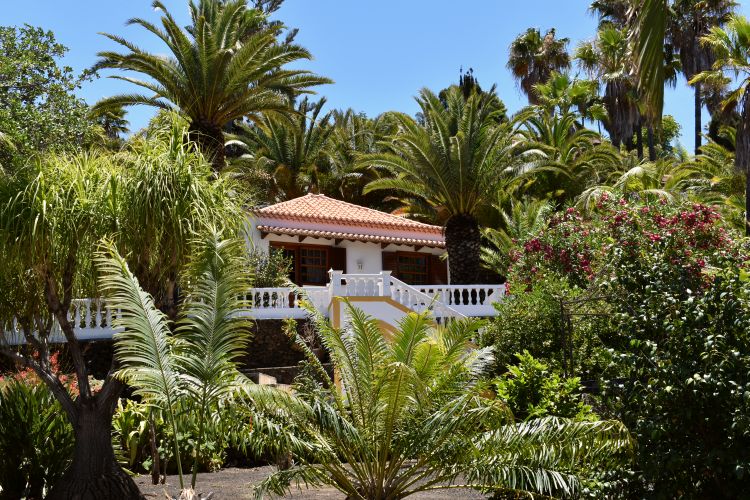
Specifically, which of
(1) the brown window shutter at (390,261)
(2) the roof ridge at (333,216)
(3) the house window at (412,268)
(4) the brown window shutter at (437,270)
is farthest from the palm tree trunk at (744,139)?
(1) the brown window shutter at (390,261)

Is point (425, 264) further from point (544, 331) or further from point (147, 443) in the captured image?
point (147, 443)

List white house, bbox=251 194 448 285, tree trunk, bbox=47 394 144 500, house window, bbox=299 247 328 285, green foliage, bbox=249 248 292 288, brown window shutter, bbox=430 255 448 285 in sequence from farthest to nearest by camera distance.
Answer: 1. brown window shutter, bbox=430 255 448 285
2. house window, bbox=299 247 328 285
3. white house, bbox=251 194 448 285
4. green foliage, bbox=249 248 292 288
5. tree trunk, bbox=47 394 144 500

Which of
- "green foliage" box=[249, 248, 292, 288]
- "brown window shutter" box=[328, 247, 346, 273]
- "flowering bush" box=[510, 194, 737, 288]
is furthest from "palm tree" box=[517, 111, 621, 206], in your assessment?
"green foliage" box=[249, 248, 292, 288]

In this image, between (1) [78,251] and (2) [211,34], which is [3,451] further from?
(2) [211,34]

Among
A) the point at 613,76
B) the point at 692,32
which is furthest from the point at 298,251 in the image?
the point at 692,32

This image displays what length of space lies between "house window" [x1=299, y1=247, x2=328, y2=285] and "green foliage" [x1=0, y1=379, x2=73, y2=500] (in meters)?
16.7

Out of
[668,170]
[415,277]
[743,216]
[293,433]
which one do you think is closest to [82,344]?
[293,433]

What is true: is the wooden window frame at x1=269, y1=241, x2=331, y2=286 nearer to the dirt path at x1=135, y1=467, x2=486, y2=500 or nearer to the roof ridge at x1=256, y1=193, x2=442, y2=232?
the roof ridge at x1=256, y1=193, x2=442, y2=232

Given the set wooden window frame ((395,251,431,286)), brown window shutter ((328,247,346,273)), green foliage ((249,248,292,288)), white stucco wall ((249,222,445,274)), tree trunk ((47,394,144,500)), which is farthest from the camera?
wooden window frame ((395,251,431,286))

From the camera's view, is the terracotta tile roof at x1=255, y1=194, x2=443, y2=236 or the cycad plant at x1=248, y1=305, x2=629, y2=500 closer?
the cycad plant at x1=248, y1=305, x2=629, y2=500

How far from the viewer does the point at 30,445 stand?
1123 centimetres

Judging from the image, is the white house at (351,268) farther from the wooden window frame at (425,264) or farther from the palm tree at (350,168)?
the palm tree at (350,168)

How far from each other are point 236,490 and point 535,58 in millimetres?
43167

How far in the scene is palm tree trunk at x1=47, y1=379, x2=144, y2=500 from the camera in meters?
10.1
